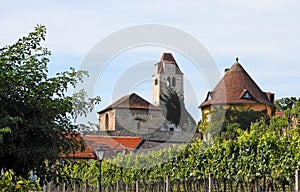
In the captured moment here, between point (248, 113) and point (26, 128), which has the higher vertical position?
point (248, 113)

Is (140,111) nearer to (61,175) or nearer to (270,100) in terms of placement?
(270,100)

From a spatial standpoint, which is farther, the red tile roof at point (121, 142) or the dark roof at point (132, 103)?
the dark roof at point (132, 103)

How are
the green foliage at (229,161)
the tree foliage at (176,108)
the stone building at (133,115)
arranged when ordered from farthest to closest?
the stone building at (133,115) → the tree foliage at (176,108) → the green foliage at (229,161)

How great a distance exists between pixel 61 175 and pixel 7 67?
7.44ft

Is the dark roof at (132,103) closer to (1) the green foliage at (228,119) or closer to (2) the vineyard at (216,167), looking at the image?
(1) the green foliage at (228,119)

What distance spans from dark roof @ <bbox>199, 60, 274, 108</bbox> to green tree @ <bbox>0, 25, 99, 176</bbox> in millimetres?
58984

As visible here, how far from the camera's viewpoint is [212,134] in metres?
57.8

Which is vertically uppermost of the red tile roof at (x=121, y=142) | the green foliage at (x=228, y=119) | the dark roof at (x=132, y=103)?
the dark roof at (x=132, y=103)

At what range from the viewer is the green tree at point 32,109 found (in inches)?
393

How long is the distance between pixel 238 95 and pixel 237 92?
2.22 feet

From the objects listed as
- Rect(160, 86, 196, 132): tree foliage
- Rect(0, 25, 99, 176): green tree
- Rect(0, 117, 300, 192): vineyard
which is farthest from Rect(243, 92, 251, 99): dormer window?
Rect(0, 25, 99, 176): green tree

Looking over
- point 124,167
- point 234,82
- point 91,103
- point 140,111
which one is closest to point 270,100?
point 234,82

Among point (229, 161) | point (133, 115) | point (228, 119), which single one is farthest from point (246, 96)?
point (229, 161)

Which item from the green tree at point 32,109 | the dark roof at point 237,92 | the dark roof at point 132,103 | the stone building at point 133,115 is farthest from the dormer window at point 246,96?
the green tree at point 32,109
